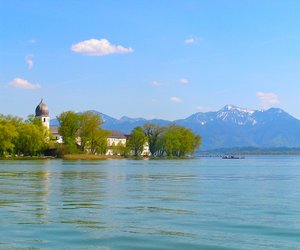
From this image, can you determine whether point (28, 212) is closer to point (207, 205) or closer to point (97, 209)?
point (97, 209)

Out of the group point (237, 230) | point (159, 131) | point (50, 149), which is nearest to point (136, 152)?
point (159, 131)

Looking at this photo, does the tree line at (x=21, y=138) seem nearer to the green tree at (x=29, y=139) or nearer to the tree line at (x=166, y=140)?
the green tree at (x=29, y=139)

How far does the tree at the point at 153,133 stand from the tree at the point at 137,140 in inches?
267

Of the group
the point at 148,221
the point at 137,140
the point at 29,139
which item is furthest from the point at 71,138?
the point at 148,221

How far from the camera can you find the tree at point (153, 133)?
18198cm

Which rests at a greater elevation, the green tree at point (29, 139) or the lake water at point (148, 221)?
the green tree at point (29, 139)

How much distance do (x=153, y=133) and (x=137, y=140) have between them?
12.3 meters

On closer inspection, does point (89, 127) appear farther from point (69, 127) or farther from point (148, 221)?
point (148, 221)

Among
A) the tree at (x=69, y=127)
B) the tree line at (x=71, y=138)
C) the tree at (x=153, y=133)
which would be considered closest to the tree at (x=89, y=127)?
the tree line at (x=71, y=138)

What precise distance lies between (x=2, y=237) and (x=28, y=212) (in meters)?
5.92

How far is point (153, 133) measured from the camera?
182750 millimetres

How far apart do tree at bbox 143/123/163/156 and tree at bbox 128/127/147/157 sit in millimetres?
6781

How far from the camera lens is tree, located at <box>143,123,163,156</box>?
182 metres

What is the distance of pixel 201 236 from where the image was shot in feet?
57.1
